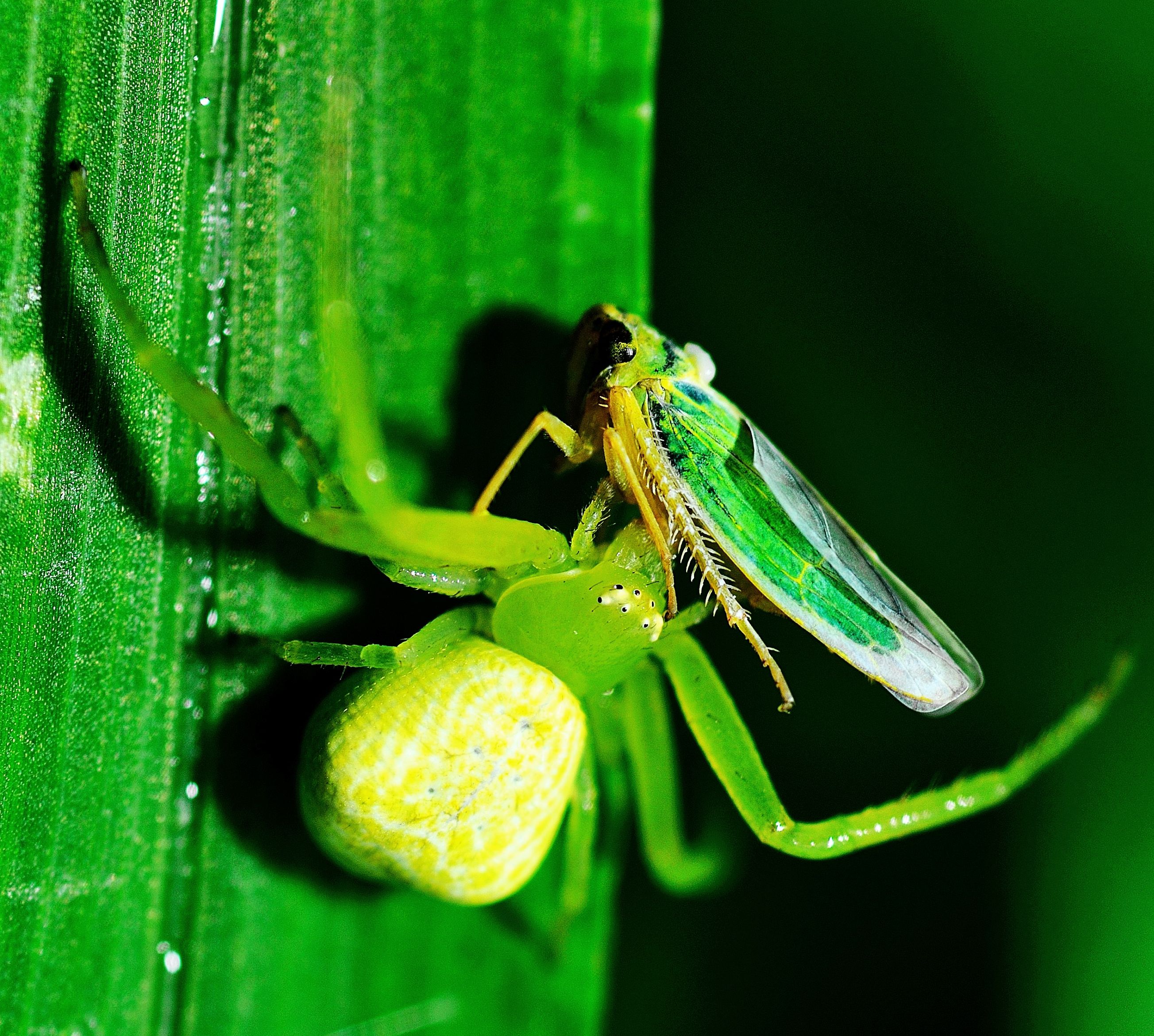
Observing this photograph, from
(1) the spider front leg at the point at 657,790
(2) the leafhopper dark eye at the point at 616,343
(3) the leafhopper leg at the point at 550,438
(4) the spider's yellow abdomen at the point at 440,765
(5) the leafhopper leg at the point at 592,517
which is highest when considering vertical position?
(2) the leafhopper dark eye at the point at 616,343

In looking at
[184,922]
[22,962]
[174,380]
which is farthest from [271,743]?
[174,380]

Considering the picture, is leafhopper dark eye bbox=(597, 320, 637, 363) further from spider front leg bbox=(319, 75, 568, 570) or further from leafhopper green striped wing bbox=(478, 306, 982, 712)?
spider front leg bbox=(319, 75, 568, 570)

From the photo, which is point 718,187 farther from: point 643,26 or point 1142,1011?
point 1142,1011

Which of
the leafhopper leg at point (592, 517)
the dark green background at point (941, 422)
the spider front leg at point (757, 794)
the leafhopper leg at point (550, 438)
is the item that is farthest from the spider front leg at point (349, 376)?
the dark green background at point (941, 422)

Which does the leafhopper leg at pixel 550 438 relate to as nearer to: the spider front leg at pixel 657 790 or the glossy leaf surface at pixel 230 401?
the glossy leaf surface at pixel 230 401

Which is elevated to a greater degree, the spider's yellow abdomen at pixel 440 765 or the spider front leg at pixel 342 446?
the spider front leg at pixel 342 446

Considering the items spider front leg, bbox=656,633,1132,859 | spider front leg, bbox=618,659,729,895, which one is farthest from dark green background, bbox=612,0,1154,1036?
spider front leg, bbox=656,633,1132,859

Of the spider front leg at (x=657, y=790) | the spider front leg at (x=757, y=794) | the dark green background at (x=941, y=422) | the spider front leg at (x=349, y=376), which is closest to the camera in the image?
the spider front leg at (x=349, y=376)

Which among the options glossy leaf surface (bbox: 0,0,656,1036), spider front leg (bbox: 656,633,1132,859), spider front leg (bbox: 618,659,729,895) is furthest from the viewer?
spider front leg (bbox: 618,659,729,895)
